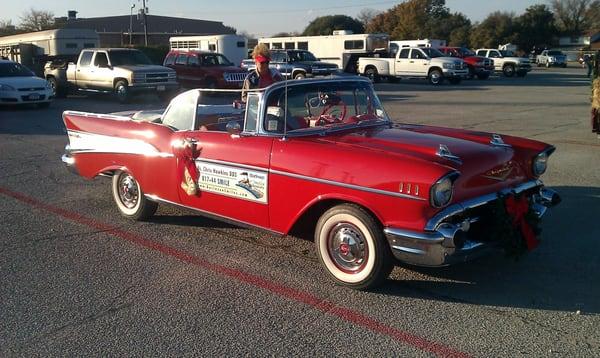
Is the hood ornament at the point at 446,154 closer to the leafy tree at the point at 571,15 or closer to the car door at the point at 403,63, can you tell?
the car door at the point at 403,63

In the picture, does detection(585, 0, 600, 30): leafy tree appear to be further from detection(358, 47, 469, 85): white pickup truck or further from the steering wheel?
the steering wheel

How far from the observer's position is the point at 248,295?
13.9 feet

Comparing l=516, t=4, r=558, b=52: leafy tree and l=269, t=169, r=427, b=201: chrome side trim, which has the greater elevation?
l=516, t=4, r=558, b=52: leafy tree

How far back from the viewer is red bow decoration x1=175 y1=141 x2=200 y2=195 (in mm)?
5312

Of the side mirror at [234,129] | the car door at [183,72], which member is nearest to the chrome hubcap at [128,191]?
the side mirror at [234,129]

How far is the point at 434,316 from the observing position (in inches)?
153

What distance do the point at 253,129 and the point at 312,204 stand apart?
0.93 m

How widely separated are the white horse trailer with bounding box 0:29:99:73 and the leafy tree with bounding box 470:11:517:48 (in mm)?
54083

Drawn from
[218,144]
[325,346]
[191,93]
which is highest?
[191,93]

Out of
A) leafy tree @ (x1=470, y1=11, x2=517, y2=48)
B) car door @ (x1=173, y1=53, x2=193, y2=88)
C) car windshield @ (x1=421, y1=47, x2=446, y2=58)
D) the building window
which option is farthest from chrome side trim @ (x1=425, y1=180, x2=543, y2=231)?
leafy tree @ (x1=470, y1=11, x2=517, y2=48)

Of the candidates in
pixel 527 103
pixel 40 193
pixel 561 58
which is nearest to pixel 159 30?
pixel 561 58

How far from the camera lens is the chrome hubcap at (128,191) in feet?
20.3

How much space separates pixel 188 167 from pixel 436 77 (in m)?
26.3

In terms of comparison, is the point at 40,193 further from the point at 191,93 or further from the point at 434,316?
the point at 434,316
